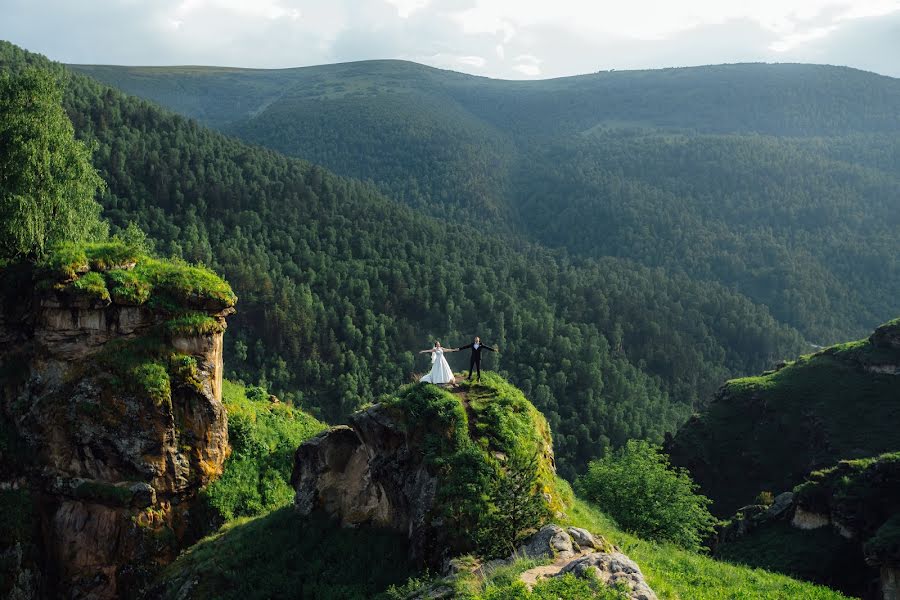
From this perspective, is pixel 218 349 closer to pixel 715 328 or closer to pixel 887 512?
pixel 887 512

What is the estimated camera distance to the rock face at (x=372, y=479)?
2011 cm

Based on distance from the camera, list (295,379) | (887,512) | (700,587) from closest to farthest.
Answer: (700,587) → (887,512) → (295,379)

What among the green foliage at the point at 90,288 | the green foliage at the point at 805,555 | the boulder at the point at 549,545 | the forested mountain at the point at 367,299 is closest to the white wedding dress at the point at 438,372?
the boulder at the point at 549,545

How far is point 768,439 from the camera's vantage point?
6800 centimetres

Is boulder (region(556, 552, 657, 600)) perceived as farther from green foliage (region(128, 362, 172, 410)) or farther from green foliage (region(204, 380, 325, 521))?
green foliage (region(128, 362, 172, 410))

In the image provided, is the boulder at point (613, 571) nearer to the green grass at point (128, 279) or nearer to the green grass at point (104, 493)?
the green grass at point (104, 493)

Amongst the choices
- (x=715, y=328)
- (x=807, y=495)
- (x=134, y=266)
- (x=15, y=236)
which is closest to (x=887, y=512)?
(x=807, y=495)

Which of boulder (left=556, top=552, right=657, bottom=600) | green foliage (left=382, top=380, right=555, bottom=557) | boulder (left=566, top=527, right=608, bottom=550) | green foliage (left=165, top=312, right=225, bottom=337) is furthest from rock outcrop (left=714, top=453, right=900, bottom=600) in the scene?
green foliage (left=165, top=312, right=225, bottom=337)

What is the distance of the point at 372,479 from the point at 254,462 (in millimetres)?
10666

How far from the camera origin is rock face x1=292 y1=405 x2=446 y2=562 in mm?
20109

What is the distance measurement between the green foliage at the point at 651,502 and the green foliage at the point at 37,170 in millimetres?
34291

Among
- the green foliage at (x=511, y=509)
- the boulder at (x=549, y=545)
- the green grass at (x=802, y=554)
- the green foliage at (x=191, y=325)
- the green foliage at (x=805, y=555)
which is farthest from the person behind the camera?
the green grass at (x=802, y=554)

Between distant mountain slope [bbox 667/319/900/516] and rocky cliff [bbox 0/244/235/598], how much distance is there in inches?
2257

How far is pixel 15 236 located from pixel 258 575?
21.2 meters
